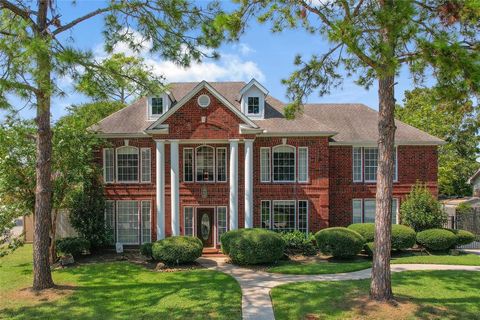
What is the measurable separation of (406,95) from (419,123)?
1154cm

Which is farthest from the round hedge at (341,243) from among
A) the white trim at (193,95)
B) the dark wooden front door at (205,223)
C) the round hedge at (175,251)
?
the white trim at (193,95)

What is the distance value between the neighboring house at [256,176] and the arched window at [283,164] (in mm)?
50

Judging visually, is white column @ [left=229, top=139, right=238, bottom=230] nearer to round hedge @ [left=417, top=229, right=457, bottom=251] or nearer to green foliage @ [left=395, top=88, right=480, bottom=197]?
round hedge @ [left=417, top=229, right=457, bottom=251]

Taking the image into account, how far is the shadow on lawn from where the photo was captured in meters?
9.71

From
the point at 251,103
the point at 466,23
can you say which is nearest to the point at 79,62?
the point at 466,23

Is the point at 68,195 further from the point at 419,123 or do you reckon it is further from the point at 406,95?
the point at 406,95

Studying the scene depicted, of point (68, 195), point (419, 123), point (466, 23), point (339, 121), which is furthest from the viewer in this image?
point (419, 123)

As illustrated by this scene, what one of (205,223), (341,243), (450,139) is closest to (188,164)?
(205,223)

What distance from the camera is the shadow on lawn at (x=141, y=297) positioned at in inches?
382

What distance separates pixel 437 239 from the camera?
56.1 feet

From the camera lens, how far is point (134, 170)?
19219 millimetres

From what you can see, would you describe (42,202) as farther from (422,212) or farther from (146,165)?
(422,212)

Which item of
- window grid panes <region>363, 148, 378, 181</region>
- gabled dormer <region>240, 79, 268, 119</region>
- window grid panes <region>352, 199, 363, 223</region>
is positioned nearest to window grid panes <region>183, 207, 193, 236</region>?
gabled dormer <region>240, 79, 268, 119</region>

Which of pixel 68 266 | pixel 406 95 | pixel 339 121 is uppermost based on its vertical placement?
pixel 406 95
